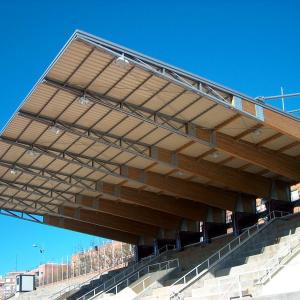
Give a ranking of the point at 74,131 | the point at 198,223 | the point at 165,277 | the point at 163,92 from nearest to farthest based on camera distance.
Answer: the point at 163,92, the point at 74,131, the point at 165,277, the point at 198,223

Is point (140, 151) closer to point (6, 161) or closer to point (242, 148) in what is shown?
point (242, 148)

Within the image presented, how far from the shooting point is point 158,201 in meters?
43.1

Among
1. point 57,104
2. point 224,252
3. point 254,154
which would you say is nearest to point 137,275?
point 224,252

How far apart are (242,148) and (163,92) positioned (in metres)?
7.74

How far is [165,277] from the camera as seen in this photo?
124 ft

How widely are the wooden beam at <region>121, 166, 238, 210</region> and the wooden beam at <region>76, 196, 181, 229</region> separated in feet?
25.0

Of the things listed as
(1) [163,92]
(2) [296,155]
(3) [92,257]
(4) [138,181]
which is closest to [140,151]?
(4) [138,181]

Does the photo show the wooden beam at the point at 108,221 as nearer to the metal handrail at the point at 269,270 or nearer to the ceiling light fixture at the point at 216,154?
the ceiling light fixture at the point at 216,154

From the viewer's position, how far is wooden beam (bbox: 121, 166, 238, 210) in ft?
124

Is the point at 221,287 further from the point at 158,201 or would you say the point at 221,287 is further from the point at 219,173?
the point at 158,201

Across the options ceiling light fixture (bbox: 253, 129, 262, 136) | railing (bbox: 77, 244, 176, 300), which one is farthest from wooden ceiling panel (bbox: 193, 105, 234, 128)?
railing (bbox: 77, 244, 176, 300)

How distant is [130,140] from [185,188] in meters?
9.35

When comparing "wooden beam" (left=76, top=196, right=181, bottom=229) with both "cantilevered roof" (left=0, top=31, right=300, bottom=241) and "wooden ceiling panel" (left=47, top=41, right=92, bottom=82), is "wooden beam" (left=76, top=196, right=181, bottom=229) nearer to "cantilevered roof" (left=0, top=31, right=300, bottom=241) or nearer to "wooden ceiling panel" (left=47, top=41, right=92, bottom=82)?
"cantilevered roof" (left=0, top=31, right=300, bottom=241)

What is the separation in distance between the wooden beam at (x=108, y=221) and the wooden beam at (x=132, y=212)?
346cm
